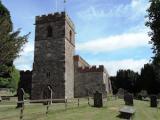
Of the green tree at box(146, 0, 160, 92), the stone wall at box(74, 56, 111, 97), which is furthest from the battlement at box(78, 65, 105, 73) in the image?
the green tree at box(146, 0, 160, 92)

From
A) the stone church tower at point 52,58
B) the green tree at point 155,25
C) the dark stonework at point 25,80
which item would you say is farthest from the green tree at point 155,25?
the dark stonework at point 25,80

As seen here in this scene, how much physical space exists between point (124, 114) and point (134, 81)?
53.3 meters

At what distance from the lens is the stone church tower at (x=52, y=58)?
141 feet

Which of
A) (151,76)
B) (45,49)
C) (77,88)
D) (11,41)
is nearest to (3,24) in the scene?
(11,41)

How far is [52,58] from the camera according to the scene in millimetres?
44125

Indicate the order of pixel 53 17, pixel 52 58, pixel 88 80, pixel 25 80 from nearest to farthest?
pixel 52 58 → pixel 53 17 → pixel 88 80 → pixel 25 80

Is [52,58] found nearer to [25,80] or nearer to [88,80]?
[88,80]

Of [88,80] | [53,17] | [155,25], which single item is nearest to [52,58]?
[53,17]

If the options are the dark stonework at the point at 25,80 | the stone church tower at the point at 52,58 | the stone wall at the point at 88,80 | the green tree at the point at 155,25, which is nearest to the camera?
the green tree at the point at 155,25

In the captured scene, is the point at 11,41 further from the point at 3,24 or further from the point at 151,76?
the point at 151,76

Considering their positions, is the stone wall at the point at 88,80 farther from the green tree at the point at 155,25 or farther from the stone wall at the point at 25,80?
the green tree at the point at 155,25

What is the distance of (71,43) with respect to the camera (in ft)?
158

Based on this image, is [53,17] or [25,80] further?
[25,80]

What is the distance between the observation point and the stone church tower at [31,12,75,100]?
43.0 m
